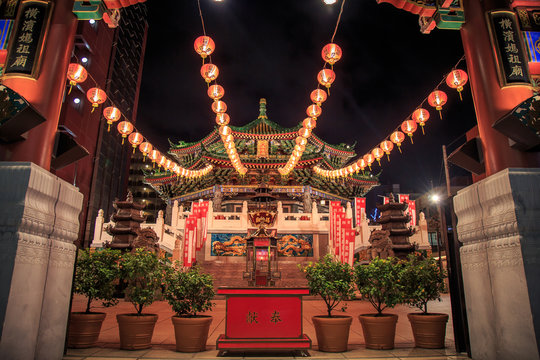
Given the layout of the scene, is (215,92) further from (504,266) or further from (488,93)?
(504,266)

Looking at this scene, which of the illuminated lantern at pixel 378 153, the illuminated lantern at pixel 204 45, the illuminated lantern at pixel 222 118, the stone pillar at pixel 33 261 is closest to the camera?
the stone pillar at pixel 33 261

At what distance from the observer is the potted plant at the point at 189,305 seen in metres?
4.79

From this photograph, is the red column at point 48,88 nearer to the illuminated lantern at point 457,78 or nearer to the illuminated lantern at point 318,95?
the illuminated lantern at point 318,95

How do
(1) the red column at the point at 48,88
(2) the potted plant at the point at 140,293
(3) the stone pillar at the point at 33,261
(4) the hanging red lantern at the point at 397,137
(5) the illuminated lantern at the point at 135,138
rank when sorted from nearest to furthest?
1. (3) the stone pillar at the point at 33,261
2. (1) the red column at the point at 48,88
3. (2) the potted plant at the point at 140,293
4. (4) the hanging red lantern at the point at 397,137
5. (5) the illuminated lantern at the point at 135,138

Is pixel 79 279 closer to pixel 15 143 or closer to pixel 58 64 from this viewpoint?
pixel 15 143

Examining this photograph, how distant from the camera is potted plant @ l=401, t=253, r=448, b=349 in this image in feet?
16.3

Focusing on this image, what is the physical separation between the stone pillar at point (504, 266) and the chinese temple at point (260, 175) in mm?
17170

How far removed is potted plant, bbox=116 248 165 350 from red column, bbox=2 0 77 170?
1913 millimetres

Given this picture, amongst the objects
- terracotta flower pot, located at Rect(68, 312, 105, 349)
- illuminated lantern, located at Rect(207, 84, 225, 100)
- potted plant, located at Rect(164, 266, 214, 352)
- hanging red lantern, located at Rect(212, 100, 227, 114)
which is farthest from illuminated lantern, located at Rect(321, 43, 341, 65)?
terracotta flower pot, located at Rect(68, 312, 105, 349)

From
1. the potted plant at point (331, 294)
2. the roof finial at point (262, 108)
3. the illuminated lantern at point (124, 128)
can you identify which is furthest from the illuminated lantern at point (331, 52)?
the roof finial at point (262, 108)

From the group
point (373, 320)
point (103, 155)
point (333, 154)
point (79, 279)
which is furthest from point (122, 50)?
point (373, 320)

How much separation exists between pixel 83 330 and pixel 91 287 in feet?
2.04

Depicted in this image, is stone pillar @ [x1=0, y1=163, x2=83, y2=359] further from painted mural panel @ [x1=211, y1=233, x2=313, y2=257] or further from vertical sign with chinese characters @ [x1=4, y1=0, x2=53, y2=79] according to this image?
painted mural panel @ [x1=211, y1=233, x2=313, y2=257]

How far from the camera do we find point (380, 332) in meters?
4.96
